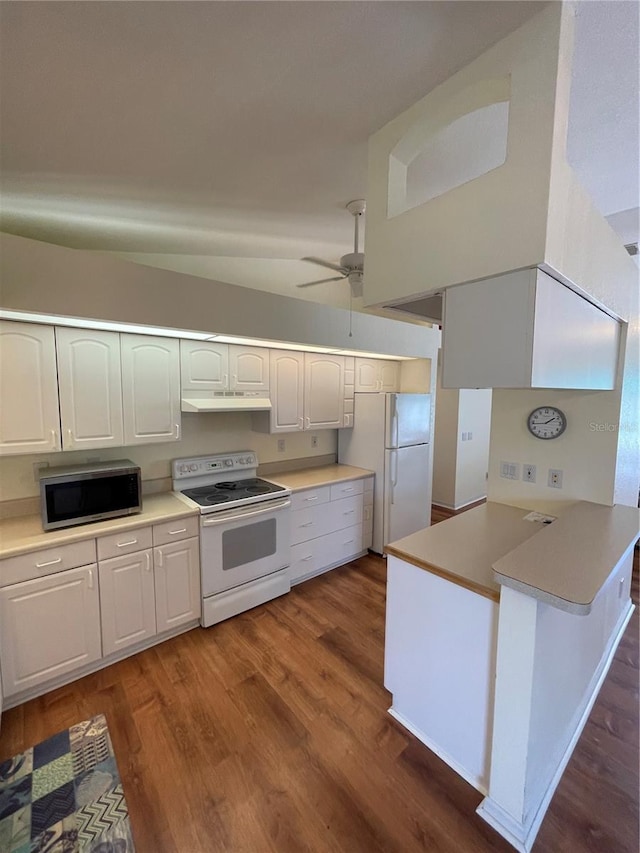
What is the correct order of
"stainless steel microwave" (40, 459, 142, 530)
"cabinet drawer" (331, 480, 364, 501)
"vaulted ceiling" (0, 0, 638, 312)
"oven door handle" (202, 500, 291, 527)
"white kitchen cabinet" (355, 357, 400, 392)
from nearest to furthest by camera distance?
"vaulted ceiling" (0, 0, 638, 312) → "stainless steel microwave" (40, 459, 142, 530) → "oven door handle" (202, 500, 291, 527) → "cabinet drawer" (331, 480, 364, 501) → "white kitchen cabinet" (355, 357, 400, 392)

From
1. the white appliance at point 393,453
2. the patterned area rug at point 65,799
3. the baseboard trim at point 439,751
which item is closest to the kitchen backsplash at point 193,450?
the white appliance at point 393,453

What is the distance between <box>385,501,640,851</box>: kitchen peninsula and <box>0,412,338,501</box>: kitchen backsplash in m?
1.95

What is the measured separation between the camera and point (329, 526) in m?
3.36

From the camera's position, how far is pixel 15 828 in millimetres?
1423

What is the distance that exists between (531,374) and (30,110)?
1.90 m

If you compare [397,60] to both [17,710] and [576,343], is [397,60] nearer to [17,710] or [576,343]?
[576,343]

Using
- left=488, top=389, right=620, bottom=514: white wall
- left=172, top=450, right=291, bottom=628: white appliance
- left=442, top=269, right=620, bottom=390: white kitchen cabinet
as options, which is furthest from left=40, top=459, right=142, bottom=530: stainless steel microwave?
left=488, top=389, right=620, bottom=514: white wall

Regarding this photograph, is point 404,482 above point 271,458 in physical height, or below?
below

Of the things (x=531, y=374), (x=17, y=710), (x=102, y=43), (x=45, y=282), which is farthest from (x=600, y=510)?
(x=17, y=710)

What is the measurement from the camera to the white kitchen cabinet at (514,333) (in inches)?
47.0

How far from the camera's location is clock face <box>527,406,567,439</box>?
227 cm

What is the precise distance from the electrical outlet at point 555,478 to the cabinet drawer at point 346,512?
1704mm

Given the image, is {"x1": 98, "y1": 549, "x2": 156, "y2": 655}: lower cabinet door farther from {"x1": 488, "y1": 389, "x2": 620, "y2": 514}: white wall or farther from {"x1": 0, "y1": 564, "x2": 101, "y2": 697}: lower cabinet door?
{"x1": 488, "y1": 389, "x2": 620, "y2": 514}: white wall

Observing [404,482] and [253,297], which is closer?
[253,297]
